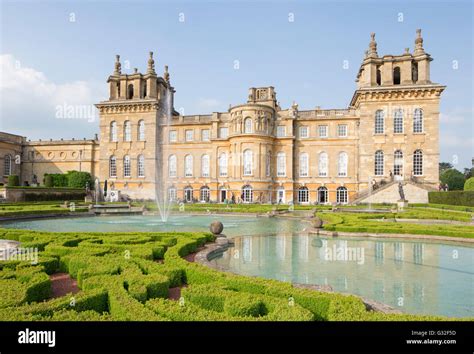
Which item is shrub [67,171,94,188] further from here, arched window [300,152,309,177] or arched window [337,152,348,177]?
arched window [337,152,348,177]

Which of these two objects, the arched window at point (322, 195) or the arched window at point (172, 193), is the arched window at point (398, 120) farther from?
the arched window at point (172, 193)

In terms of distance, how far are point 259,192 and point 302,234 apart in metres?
23.6

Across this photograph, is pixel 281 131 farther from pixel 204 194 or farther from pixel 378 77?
pixel 378 77

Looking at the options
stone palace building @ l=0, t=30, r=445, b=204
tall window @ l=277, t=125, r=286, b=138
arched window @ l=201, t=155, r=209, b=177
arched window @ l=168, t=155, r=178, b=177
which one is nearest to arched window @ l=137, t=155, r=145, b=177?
stone palace building @ l=0, t=30, r=445, b=204

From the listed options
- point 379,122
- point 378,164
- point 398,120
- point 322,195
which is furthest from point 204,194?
point 398,120

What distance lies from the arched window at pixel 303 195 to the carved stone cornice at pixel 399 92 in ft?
42.6

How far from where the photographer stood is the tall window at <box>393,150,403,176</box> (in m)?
36.7

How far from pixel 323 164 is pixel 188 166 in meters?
18.5

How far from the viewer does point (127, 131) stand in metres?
43.9

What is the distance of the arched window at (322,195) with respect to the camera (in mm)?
40312

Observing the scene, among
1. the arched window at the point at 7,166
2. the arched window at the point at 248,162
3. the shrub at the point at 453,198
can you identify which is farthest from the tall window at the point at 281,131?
the arched window at the point at 7,166

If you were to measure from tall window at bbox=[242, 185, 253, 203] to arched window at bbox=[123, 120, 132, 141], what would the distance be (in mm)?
17984
